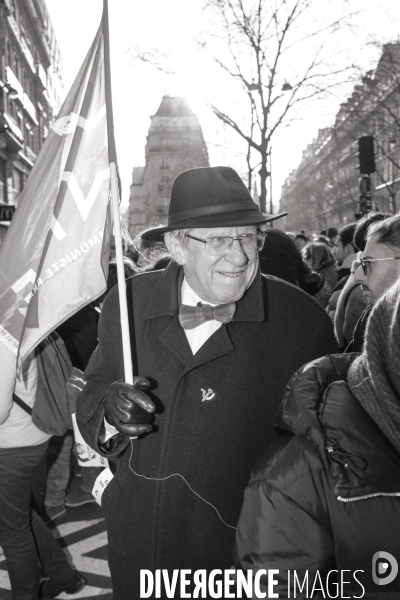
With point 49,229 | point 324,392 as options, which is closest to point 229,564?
point 324,392

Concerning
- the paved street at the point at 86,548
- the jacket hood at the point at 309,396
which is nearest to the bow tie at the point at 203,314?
the jacket hood at the point at 309,396

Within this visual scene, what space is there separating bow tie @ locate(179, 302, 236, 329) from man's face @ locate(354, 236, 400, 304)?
3.45ft

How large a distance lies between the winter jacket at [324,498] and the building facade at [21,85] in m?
20.1

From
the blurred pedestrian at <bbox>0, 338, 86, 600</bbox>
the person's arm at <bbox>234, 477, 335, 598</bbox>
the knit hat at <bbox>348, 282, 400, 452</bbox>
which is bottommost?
the blurred pedestrian at <bbox>0, 338, 86, 600</bbox>

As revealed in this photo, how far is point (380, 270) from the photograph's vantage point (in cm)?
291

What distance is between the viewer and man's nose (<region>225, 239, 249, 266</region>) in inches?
82.4

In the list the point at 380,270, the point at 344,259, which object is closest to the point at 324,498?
A: the point at 380,270

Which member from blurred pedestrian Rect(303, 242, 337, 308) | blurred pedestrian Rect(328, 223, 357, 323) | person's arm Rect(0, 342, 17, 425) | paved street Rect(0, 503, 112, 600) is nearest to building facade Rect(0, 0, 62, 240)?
blurred pedestrian Rect(303, 242, 337, 308)

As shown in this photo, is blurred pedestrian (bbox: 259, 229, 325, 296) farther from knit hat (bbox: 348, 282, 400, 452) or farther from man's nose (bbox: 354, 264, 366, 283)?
A: knit hat (bbox: 348, 282, 400, 452)

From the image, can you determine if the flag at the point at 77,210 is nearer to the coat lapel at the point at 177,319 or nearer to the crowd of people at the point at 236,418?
the crowd of people at the point at 236,418

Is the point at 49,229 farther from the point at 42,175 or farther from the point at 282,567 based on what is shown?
the point at 282,567

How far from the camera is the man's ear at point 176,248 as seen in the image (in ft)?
7.34

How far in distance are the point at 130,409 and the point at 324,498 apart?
30.3 inches

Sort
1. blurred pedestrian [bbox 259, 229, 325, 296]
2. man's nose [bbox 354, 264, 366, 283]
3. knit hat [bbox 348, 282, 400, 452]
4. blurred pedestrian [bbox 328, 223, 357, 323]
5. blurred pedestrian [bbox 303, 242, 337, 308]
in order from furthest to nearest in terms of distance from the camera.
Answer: blurred pedestrian [bbox 303, 242, 337, 308] → blurred pedestrian [bbox 328, 223, 357, 323] → blurred pedestrian [bbox 259, 229, 325, 296] → man's nose [bbox 354, 264, 366, 283] → knit hat [bbox 348, 282, 400, 452]
